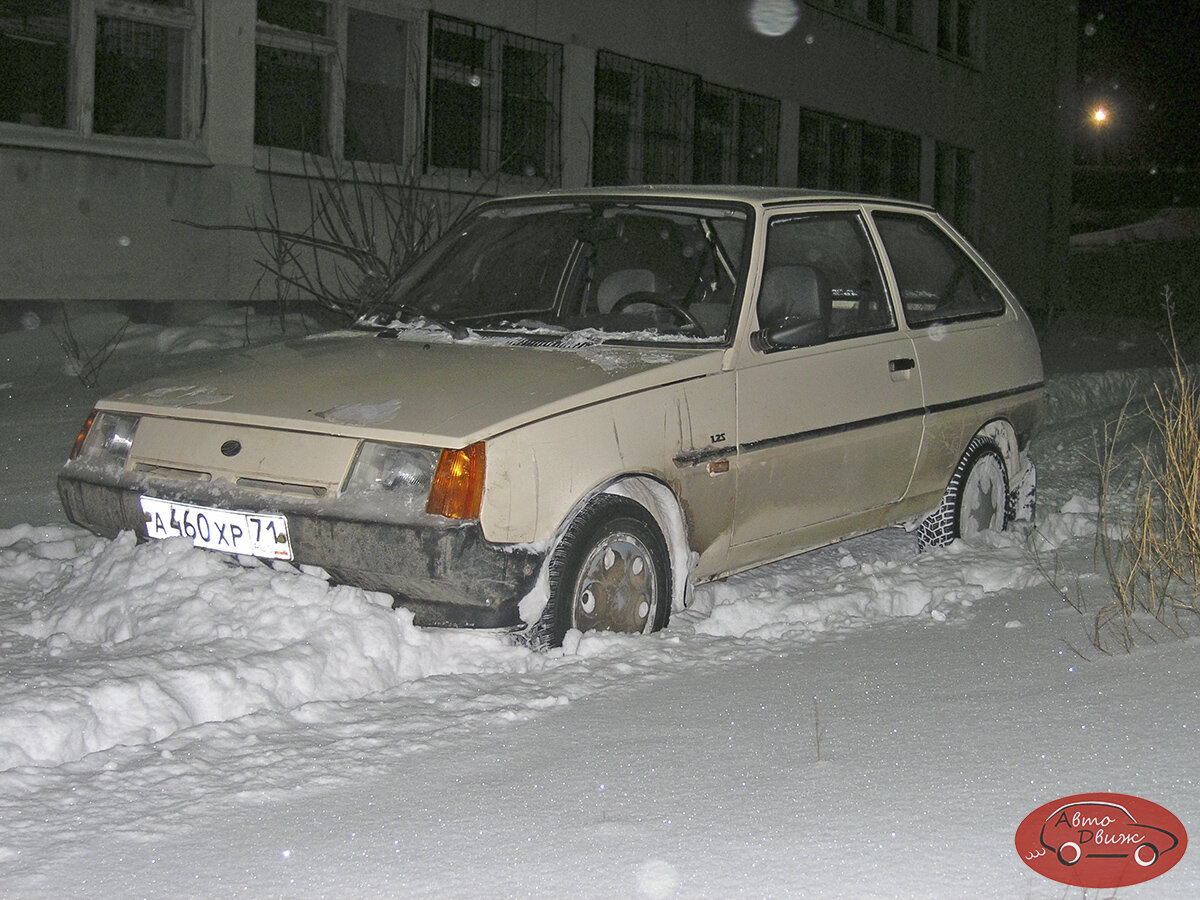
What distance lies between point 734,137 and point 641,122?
7.65ft

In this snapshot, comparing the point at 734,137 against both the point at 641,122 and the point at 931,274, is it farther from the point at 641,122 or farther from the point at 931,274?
the point at 931,274

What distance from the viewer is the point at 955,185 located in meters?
24.7

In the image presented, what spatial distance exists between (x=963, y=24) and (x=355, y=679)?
2388 cm

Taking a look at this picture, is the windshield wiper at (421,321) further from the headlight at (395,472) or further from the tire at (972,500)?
the tire at (972,500)

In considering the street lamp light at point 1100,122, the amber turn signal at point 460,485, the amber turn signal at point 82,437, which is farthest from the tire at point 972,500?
the street lamp light at point 1100,122

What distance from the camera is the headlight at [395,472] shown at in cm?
386

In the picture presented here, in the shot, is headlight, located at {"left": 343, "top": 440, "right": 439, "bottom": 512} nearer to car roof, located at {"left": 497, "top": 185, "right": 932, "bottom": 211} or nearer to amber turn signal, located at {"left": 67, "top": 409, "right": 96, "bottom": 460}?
amber turn signal, located at {"left": 67, "top": 409, "right": 96, "bottom": 460}

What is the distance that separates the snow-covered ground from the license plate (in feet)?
0.20

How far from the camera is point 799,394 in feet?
16.1

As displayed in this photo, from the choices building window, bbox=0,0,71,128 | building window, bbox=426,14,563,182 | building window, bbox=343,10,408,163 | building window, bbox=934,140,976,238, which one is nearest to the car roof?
building window, bbox=0,0,71,128

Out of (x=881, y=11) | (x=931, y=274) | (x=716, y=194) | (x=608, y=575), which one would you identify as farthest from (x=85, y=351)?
(x=881, y=11)

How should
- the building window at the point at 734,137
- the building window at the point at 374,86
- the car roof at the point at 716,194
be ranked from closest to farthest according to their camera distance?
the car roof at the point at 716,194 < the building window at the point at 374,86 < the building window at the point at 734,137

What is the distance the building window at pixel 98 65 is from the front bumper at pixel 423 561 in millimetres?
7355

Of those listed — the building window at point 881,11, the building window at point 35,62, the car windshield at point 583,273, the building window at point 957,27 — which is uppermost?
the building window at point 957,27
